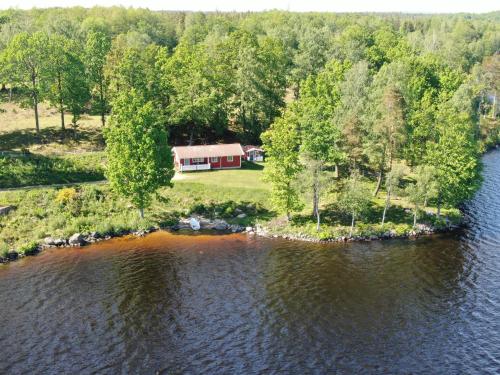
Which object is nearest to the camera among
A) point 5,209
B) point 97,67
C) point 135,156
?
point 5,209

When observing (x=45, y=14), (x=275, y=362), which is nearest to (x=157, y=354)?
(x=275, y=362)

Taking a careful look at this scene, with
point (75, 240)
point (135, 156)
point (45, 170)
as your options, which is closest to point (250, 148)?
point (135, 156)

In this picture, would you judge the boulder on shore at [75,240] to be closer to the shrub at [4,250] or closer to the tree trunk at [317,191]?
the shrub at [4,250]

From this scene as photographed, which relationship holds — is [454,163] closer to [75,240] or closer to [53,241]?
[75,240]

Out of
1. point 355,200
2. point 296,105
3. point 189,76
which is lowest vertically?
point 355,200

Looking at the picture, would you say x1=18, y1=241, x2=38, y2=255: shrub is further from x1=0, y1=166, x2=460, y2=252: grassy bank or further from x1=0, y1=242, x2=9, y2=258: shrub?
x1=0, y1=242, x2=9, y2=258: shrub

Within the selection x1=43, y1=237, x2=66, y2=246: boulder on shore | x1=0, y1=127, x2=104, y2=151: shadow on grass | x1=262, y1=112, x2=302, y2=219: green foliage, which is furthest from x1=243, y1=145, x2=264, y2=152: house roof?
x1=43, y1=237, x2=66, y2=246: boulder on shore

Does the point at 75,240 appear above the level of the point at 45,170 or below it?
below
